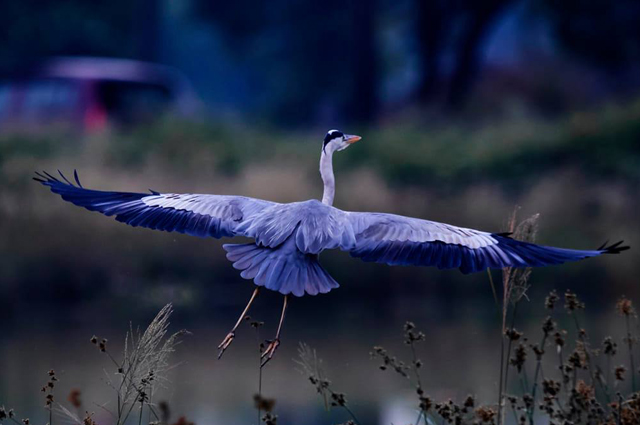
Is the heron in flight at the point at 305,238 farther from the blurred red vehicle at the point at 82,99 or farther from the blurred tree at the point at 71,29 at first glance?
the blurred tree at the point at 71,29

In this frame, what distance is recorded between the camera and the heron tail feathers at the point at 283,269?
19.2 ft

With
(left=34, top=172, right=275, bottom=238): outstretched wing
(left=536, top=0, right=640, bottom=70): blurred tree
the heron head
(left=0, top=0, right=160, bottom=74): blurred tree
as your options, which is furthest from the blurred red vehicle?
(left=34, top=172, right=275, bottom=238): outstretched wing

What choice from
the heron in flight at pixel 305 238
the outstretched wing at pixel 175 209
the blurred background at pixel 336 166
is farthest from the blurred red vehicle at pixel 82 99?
the heron in flight at pixel 305 238

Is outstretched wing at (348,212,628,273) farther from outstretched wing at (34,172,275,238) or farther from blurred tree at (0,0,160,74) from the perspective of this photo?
blurred tree at (0,0,160,74)

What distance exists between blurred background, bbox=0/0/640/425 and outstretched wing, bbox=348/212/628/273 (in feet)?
5.71

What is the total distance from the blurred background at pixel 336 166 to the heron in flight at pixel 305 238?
1.14 metres

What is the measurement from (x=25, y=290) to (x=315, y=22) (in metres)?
16.1

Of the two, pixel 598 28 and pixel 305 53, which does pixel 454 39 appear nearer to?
pixel 598 28

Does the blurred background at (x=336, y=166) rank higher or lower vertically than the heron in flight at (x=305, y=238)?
higher

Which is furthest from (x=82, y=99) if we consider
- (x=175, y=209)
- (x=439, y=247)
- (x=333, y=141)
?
(x=439, y=247)

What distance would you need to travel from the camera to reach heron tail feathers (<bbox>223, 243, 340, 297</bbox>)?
586 cm

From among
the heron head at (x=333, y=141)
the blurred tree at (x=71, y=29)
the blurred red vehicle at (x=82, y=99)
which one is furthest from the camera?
the blurred tree at (x=71, y=29)

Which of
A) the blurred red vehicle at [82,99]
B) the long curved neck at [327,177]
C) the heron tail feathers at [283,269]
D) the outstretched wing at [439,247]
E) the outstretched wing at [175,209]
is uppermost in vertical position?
the blurred red vehicle at [82,99]

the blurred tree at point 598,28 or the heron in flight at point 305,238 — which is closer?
the heron in flight at point 305,238
